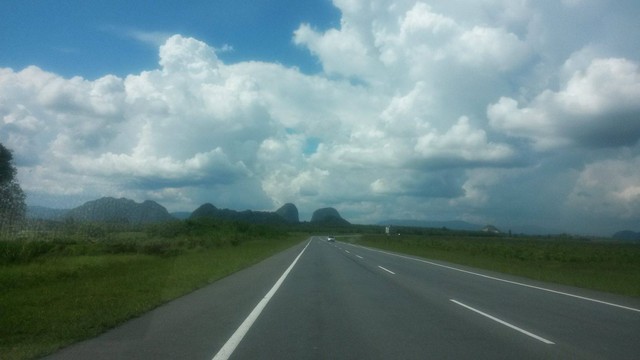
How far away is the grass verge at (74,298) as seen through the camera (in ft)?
31.4

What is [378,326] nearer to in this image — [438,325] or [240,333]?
[438,325]

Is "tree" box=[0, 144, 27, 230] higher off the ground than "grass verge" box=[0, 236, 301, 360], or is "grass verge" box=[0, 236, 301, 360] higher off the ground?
"tree" box=[0, 144, 27, 230]

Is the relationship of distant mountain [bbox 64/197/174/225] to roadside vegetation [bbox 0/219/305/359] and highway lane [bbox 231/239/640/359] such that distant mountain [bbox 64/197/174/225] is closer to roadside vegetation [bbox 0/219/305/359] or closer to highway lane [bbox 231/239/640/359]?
roadside vegetation [bbox 0/219/305/359]

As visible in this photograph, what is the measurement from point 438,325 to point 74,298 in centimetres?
950

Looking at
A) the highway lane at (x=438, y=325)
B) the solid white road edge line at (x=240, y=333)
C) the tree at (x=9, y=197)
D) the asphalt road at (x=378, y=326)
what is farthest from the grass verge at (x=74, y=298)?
the tree at (x=9, y=197)

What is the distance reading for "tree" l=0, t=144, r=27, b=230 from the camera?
123 feet

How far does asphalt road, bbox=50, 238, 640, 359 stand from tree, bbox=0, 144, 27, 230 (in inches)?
1008

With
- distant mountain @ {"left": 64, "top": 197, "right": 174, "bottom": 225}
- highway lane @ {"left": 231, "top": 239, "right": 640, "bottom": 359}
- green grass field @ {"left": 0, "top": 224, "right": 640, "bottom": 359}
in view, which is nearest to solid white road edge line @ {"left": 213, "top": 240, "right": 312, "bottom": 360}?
highway lane @ {"left": 231, "top": 239, "right": 640, "bottom": 359}

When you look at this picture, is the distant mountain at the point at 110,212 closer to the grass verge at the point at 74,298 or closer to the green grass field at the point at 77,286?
the green grass field at the point at 77,286

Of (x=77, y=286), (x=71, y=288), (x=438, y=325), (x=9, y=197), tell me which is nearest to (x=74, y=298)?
(x=71, y=288)

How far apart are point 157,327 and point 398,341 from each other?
15.1ft

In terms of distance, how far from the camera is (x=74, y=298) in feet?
47.9

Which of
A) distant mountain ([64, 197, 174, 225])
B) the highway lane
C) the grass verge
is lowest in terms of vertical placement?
the grass verge

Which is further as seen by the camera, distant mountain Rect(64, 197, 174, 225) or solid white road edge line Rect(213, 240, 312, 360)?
distant mountain Rect(64, 197, 174, 225)
